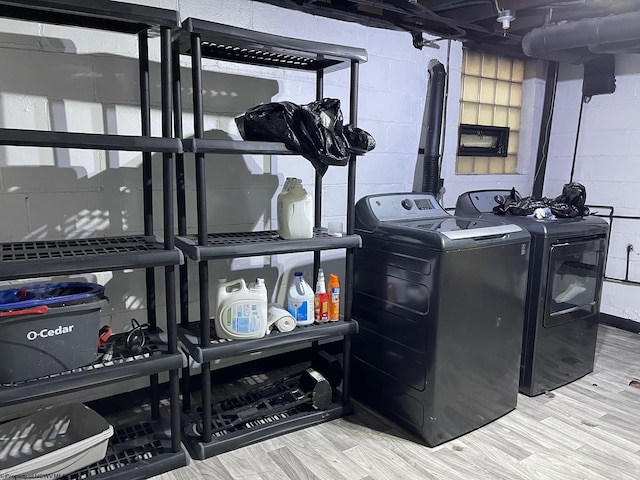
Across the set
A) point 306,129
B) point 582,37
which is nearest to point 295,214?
point 306,129

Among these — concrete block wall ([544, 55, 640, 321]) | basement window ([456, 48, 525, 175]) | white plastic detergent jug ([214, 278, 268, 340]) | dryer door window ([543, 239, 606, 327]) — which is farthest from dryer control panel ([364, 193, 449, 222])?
concrete block wall ([544, 55, 640, 321])

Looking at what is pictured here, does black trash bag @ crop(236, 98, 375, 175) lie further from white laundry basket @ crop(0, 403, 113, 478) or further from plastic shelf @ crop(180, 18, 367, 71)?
white laundry basket @ crop(0, 403, 113, 478)

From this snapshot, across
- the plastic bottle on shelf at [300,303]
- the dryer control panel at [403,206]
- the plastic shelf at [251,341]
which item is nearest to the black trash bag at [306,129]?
the dryer control panel at [403,206]

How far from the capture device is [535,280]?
8.02 ft

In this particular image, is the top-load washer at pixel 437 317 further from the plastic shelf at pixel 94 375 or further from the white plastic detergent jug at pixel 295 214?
the plastic shelf at pixel 94 375

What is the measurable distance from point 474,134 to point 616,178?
1.11 meters

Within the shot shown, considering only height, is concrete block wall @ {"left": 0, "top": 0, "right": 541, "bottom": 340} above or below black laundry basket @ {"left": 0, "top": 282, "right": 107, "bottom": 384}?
above

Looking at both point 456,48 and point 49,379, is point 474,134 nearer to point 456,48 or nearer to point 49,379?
point 456,48

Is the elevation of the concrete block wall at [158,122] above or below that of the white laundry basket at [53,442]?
above

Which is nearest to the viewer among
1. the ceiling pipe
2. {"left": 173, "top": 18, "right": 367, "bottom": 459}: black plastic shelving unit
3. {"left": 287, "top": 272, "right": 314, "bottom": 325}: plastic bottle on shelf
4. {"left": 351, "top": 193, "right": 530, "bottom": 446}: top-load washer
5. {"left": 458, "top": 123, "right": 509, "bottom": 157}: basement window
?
{"left": 173, "top": 18, "right": 367, "bottom": 459}: black plastic shelving unit

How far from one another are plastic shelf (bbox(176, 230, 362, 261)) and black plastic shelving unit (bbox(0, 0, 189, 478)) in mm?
94

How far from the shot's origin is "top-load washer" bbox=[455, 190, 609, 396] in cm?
244

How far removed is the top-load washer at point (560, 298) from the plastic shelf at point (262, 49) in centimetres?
131

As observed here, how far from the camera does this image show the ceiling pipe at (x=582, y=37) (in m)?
2.72
